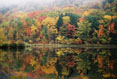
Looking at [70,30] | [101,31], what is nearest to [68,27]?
[70,30]

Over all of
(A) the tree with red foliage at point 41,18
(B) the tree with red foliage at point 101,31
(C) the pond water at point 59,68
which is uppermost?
(C) the pond water at point 59,68

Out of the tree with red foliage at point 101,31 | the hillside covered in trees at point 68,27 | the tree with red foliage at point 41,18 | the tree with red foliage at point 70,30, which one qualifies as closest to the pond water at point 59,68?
the hillside covered in trees at point 68,27

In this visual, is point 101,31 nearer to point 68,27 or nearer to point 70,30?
point 70,30

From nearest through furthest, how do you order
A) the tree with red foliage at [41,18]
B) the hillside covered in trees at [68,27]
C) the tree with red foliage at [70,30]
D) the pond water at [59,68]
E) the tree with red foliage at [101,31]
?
the pond water at [59,68] → the tree with red foliage at [101,31] → the hillside covered in trees at [68,27] → the tree with red foliage at [70,30] → the tree with red foliage at [41,18]

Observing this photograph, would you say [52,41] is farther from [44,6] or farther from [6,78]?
[6,78]

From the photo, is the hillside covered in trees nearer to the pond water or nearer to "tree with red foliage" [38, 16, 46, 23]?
"tree with red foliage" [38, 16, 46, 23]

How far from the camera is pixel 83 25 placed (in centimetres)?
6506

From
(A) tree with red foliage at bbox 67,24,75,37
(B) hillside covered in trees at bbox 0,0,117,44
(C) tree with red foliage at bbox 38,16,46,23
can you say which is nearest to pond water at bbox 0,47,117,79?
(B) hillside covered in trees at bbox 0,0,117,44

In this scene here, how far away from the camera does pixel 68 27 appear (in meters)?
68.9

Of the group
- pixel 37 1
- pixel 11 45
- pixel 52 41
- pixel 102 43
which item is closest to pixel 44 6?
pixel 37 1

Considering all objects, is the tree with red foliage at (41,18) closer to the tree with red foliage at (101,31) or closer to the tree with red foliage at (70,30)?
the tree with red foliage at (70,30)

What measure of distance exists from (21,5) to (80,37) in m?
57.3

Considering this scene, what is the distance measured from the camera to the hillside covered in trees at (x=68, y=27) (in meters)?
63.2

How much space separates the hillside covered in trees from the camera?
207 feet
